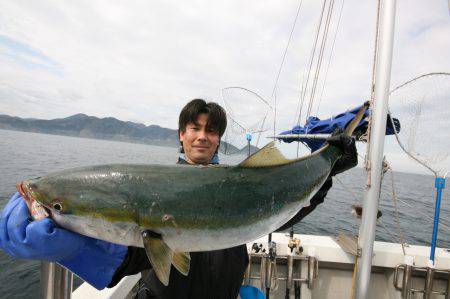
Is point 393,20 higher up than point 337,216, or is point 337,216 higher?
point 393,20

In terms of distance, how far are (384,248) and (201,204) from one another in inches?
256

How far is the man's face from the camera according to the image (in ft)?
11.7

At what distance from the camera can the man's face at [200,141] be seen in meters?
3.55

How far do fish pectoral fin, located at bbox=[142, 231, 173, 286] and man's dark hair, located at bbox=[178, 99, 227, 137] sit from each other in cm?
186

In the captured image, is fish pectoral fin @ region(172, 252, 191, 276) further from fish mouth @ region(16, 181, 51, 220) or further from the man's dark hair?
the man's dark hair

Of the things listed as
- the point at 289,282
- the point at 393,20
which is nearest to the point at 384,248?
the point at 289,282

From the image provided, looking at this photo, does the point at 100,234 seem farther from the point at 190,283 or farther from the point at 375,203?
the point at 375,203

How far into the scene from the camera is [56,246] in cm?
194

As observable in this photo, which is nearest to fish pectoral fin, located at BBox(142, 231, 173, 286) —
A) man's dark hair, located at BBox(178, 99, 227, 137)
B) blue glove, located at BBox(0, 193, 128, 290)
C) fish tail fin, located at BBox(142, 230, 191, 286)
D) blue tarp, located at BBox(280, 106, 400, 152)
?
fish tail fin, located at BBox(142, 230, 191, 286)

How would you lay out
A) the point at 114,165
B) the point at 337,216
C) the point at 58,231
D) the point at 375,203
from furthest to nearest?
the point at 337,216, the point at 375,203, the point at 114,165, the point at 58,231

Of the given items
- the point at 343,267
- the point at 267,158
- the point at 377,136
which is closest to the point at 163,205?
the point at 267,158

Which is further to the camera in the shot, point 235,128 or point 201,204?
point 235,128

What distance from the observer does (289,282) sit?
657cm

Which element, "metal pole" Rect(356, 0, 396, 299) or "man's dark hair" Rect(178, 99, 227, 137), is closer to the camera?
"man's dark hair" Rect(178, 99, 227, 137)
